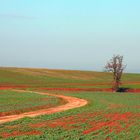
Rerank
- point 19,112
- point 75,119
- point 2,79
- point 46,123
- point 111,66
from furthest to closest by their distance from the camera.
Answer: point 2,79, point 111,66, point 19,112, point 75,119, point 46,123

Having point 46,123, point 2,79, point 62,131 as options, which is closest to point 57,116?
point 46,123

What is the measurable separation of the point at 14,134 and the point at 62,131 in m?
3.04

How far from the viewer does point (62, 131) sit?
2480 centimetres

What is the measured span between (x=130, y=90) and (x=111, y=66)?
8399 mm

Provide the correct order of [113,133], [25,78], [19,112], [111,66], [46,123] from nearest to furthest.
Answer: [113,133] < [46,123] < [19,112] < [111,66] < [25,78]

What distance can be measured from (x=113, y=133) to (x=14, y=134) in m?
5.71

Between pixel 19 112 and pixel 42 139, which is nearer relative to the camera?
pixel 42 139

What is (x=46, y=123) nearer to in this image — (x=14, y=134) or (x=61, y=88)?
(x=14, y=134)

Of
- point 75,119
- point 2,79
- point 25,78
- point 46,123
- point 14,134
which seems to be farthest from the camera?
point 25,78

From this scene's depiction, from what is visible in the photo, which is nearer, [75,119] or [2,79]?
[75,119]

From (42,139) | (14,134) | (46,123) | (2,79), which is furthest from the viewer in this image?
(2,79)

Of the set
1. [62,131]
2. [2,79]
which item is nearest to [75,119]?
[62,131]

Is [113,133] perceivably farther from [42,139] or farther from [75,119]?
[75,119]

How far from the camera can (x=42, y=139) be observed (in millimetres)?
21453
